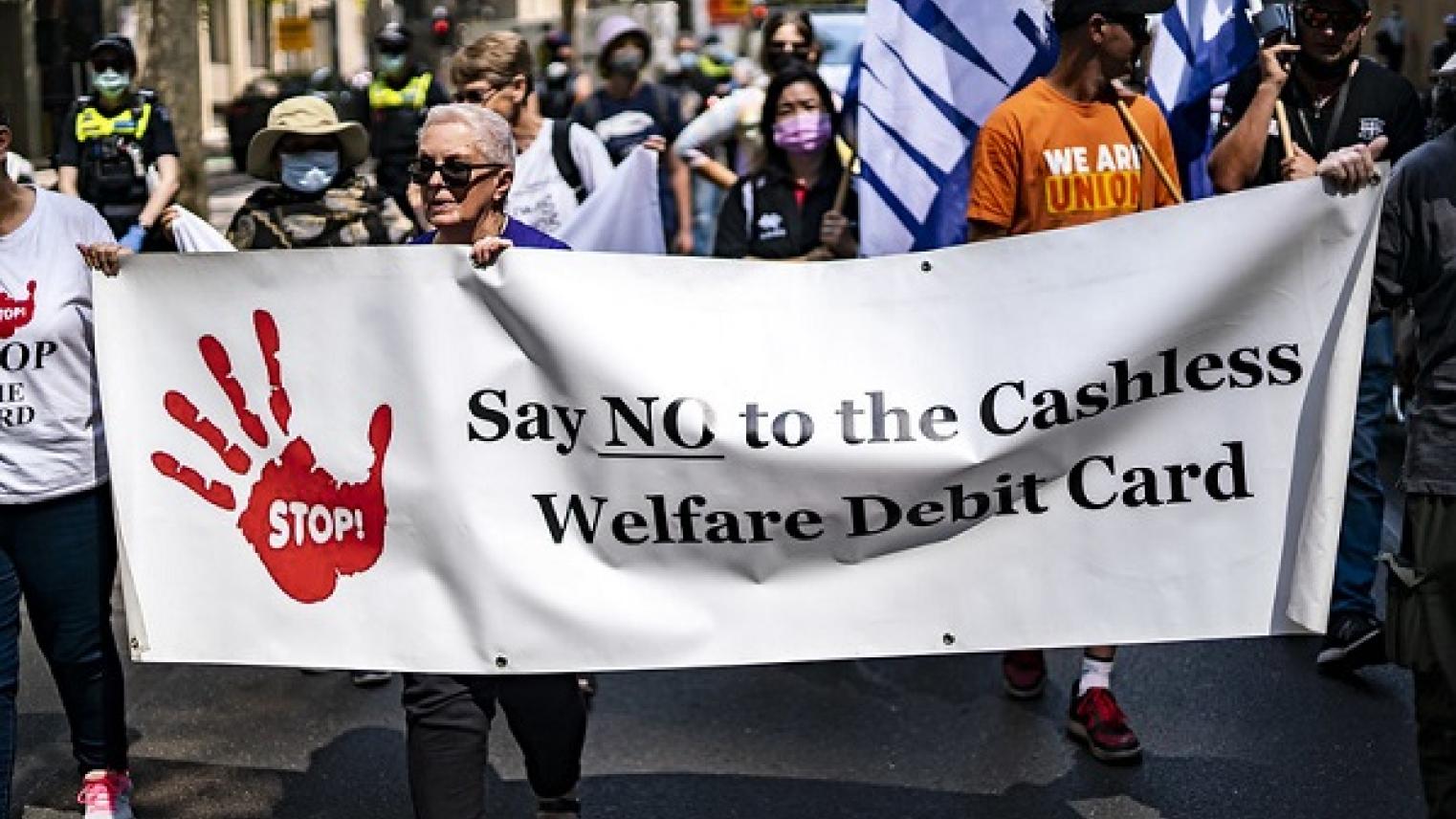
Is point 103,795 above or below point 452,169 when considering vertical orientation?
below

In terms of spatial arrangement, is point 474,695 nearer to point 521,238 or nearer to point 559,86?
point 521,238

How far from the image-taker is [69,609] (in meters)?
4.93

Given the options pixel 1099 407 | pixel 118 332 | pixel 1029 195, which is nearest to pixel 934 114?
pixel 1029 195

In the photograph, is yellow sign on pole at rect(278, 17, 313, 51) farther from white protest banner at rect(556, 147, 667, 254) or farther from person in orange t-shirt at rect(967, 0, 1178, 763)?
person in orange t-shirt at rect(967, 0, 1178, 763)

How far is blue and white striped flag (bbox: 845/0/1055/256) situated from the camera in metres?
6.59

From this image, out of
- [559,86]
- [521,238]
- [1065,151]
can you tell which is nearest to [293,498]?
[521,238]

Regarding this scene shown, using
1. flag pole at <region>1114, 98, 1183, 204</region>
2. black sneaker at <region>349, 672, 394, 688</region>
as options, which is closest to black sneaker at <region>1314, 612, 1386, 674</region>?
flag pole at <region>1114, 98, 1183, 204</region>

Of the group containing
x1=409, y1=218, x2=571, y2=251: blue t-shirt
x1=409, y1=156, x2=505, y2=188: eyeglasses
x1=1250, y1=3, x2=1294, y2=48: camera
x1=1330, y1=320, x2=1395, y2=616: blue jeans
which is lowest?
x1=1330, y1=320, x2=1395, y2=616: blue jeans

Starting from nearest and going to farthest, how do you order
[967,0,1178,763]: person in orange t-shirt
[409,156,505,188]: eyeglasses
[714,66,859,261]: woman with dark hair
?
[409,156,505,188]: eyeglasses → [967,0,1178,763]: person in orange t-shirt → [714,66,859,261]: woman with dark hair

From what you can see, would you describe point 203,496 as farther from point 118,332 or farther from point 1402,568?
point 1402,568

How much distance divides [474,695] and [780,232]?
9.06 feet

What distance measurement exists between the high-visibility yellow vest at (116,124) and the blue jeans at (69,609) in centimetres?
593

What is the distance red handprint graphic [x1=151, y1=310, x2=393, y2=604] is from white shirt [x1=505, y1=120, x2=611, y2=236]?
2327 mm

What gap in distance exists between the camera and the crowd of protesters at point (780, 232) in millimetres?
4242
